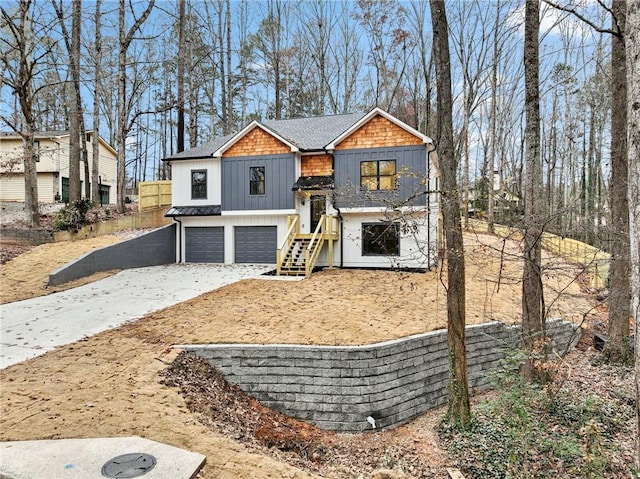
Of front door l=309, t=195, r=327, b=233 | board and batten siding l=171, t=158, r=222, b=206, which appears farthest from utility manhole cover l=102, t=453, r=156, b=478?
board and batten siding l=171, t=158, r=222, b=206

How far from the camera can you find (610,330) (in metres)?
8.07

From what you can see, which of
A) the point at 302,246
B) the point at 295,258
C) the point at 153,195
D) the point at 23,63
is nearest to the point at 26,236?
the point at 153,195

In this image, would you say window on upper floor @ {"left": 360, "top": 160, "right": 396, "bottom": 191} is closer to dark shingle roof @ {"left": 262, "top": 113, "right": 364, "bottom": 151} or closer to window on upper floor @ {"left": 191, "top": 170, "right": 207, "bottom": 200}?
dark shingle roof @ {"left": 262, "top": 113, "right": 364, "bottom": 151}

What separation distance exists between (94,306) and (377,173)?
31.8 feet

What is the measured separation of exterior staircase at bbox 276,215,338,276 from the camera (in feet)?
43.3

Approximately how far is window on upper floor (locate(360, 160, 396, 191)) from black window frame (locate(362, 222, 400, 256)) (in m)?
1.41

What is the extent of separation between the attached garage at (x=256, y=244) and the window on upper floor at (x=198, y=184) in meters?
2.10

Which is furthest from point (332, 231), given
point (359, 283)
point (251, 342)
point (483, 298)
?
point (251, 342)

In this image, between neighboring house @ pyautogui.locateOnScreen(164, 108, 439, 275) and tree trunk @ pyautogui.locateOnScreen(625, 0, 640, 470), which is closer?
tree trunk @ pyautogui.locateOnScreen(625, 0, 640, 470)

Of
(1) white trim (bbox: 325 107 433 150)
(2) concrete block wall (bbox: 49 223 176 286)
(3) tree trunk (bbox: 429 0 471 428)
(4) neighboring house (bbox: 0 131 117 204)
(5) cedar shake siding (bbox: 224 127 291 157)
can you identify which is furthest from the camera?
(4) neighboring house (bbox: 0 131 117 204)

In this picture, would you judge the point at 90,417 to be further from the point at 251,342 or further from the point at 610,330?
the point at 610,330

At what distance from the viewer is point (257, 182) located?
15.3 metres

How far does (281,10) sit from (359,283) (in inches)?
892

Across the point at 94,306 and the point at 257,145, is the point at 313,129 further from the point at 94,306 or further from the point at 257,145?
the point at 94,306
